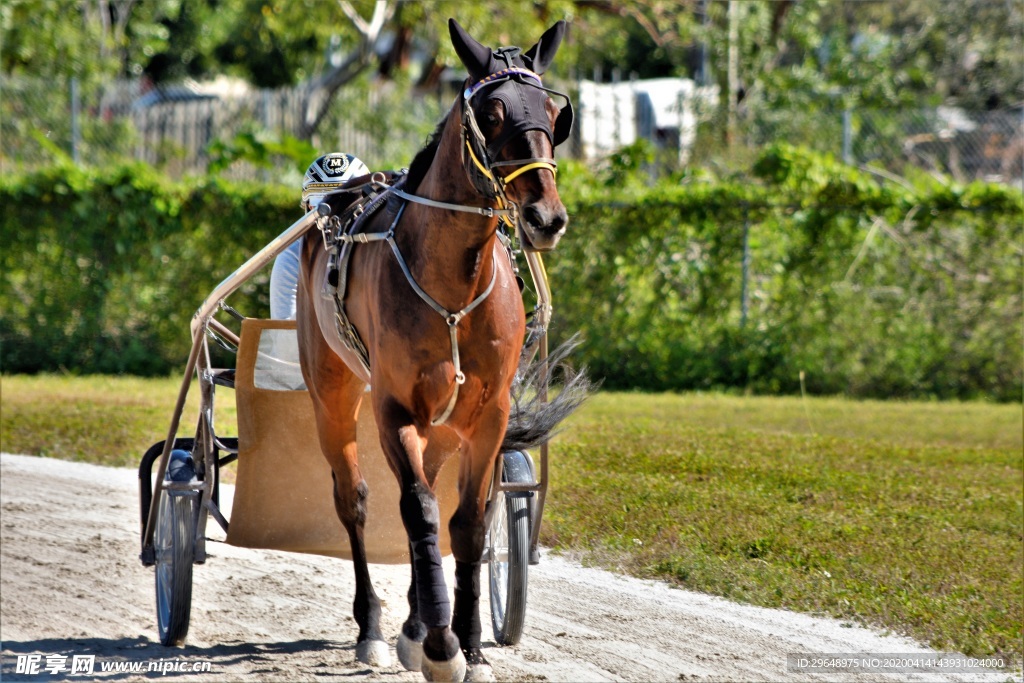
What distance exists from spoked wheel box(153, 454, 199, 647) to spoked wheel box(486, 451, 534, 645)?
124 centimetres

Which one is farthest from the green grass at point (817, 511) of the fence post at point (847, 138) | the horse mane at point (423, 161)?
the fence post at point (847, 138)

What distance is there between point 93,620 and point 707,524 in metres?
3.21

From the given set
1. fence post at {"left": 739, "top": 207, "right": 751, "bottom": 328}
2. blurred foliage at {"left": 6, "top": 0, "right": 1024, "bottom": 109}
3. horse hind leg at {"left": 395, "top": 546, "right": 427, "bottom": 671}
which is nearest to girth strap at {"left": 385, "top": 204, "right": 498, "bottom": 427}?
horse hind leg at {"left": 395, "top": 546, "right": 427, "bottom": 671}

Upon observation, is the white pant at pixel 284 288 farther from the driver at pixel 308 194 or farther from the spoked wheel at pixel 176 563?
the spoked wheel at pixel 176 563

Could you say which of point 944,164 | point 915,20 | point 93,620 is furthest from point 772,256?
point 915,20

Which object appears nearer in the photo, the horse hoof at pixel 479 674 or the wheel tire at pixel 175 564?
the horse hoof at pixel 479 674

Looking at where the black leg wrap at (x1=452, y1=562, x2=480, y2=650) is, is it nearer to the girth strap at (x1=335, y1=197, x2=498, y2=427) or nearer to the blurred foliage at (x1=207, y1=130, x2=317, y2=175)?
the girth strap at (x1=335, y1=197, x2=498, y2=427)

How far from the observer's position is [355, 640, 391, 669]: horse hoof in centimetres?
478

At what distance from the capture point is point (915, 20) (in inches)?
940

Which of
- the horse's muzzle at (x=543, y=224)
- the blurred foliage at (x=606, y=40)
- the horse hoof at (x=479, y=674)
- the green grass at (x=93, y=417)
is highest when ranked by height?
the blurred foliage at (x=606, y=40)

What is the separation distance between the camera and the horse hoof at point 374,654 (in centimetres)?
478

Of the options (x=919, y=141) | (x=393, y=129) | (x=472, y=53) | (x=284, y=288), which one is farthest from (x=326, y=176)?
(x=393, y=129)

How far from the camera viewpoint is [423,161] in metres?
4.38

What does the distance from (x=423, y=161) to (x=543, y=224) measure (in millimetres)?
1022
